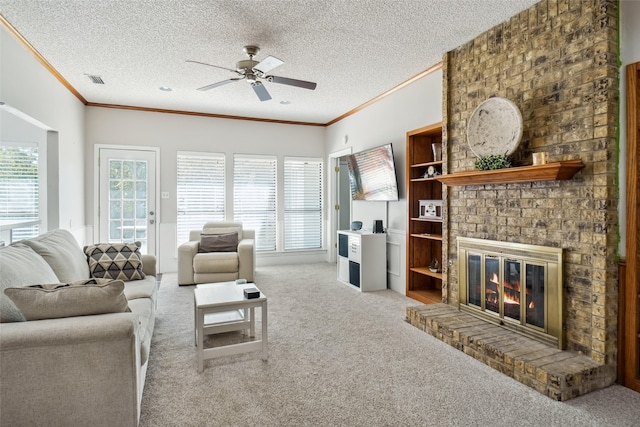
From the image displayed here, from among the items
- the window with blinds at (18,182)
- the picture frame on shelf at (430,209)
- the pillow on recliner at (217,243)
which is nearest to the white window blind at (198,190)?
the pillow on recliner at (217,243)

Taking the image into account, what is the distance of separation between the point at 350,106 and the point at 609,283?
439cm

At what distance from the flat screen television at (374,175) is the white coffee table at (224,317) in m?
2.57

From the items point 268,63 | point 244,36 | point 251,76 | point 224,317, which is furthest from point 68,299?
point 244,36

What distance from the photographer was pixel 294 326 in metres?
3.46

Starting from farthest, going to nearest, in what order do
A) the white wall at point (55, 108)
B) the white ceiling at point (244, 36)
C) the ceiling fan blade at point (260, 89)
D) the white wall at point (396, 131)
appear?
the white wall at point (396, 131), the ceiling fan blade at point (260, 89), the white wall at point (55, 108), the white ceiling at point (244, 36)

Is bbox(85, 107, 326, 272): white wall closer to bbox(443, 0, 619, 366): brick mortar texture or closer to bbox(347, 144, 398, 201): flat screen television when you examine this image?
bbox(347, 144, 398, 201): flat screen television

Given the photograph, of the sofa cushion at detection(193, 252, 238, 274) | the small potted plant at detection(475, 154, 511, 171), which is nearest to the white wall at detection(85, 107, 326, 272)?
the sofa cushion at detection(193, 252, 238, 274)

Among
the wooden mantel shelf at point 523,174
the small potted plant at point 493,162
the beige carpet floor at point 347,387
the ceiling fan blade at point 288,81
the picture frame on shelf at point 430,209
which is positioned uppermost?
the ceiling fan blade at point 288,81

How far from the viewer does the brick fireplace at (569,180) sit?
2.35 meters

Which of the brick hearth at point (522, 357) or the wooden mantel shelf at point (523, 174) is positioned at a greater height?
the wooden mantel shelf at point (523, 174)

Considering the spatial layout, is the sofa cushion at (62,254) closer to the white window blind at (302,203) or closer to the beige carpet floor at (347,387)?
the beige carpet floor at (347,387)

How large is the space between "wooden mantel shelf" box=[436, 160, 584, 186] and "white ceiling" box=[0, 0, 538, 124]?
134cm

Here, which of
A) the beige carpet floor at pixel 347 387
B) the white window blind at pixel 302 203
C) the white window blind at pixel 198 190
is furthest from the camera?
the white window blind at pixel 302 203

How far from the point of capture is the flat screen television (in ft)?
15.8
